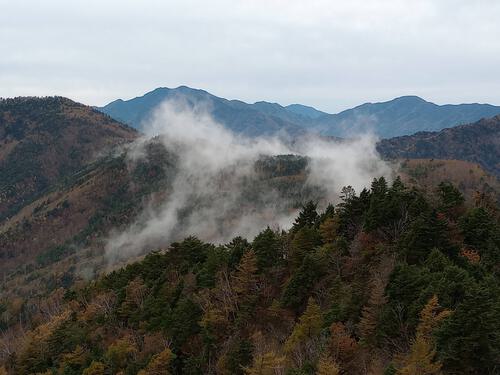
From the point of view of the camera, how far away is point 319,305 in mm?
73312

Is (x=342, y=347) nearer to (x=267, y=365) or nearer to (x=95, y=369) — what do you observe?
(x=267, y=365)

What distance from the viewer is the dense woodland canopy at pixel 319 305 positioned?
167 ft

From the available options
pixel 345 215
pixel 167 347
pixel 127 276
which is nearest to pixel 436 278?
pixel 345 215

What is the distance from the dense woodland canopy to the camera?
167ft

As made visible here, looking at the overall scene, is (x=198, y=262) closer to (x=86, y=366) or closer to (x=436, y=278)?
(x=86, y=366)

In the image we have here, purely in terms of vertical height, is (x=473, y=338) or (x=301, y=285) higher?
(x=473, y=338)

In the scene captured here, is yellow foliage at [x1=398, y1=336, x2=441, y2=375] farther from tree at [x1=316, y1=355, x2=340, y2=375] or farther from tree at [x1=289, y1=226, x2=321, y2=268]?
tree at [x1=289, y1=226, x2=321, y2=268]

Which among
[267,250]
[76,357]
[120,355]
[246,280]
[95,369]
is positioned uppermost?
[267,250]

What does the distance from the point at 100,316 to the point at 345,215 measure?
5524 cm

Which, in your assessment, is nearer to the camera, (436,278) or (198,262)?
(436,278)

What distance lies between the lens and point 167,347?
258 ft

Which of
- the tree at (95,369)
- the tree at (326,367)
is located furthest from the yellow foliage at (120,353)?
the tree at (326,367)

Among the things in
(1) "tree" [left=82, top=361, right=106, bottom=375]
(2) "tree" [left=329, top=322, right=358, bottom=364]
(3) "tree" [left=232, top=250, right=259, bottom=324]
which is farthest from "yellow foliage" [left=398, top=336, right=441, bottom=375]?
(1) "tree" [left=82, top=361, right=106, bottom=375]

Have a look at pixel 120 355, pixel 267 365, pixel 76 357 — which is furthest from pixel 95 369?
pixel 267 365
